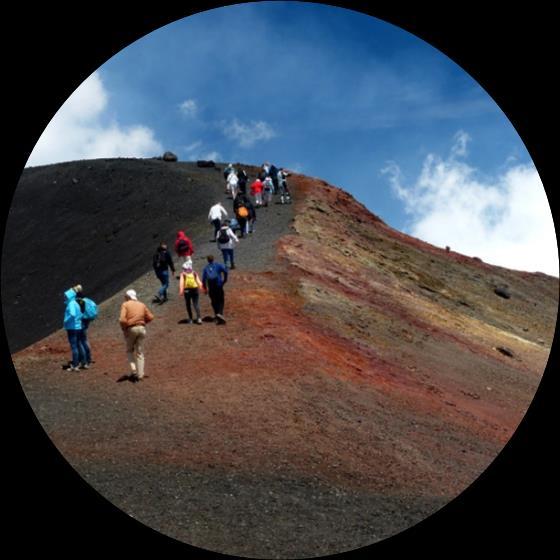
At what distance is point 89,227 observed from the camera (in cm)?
4622

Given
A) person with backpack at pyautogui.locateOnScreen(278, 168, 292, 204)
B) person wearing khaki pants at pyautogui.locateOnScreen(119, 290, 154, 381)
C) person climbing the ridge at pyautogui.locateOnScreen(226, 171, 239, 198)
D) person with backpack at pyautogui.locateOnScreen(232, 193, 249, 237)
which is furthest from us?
person climbing the ridge at pyautogui.locateOnScreen(226, 171, 239, 198)

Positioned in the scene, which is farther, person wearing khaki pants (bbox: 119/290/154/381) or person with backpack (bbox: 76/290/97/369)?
person with backpack (bbox: 76/290/97/369)

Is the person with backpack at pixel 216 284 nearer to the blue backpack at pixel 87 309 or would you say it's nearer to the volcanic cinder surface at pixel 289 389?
the volcanic cinder surface at pixel 289 389

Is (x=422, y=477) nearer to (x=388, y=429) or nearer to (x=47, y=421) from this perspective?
(x=388, y=429)

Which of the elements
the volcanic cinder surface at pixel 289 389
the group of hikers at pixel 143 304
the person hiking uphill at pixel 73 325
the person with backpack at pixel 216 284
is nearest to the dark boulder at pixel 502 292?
the volcanic cinder surface at pixel 289 389

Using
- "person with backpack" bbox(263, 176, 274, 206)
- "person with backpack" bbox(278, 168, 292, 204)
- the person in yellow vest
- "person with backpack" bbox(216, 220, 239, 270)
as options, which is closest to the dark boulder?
"person with backpack" bbox(278, 168, 292, 204)

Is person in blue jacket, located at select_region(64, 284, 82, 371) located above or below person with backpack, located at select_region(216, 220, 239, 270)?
below

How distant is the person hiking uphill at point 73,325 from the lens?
1767 cm

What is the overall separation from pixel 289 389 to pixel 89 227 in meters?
32.4

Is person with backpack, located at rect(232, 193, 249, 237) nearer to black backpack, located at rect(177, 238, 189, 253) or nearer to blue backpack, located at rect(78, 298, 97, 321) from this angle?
black backpack, located at rect(177, 238, 189, 253)

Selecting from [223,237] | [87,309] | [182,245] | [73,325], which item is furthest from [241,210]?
[73,325]

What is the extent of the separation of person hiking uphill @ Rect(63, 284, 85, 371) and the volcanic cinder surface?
0.47m

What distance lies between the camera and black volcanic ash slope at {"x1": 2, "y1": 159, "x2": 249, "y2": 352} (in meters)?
37.4

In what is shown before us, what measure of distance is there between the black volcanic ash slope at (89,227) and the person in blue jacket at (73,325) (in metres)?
14.5
